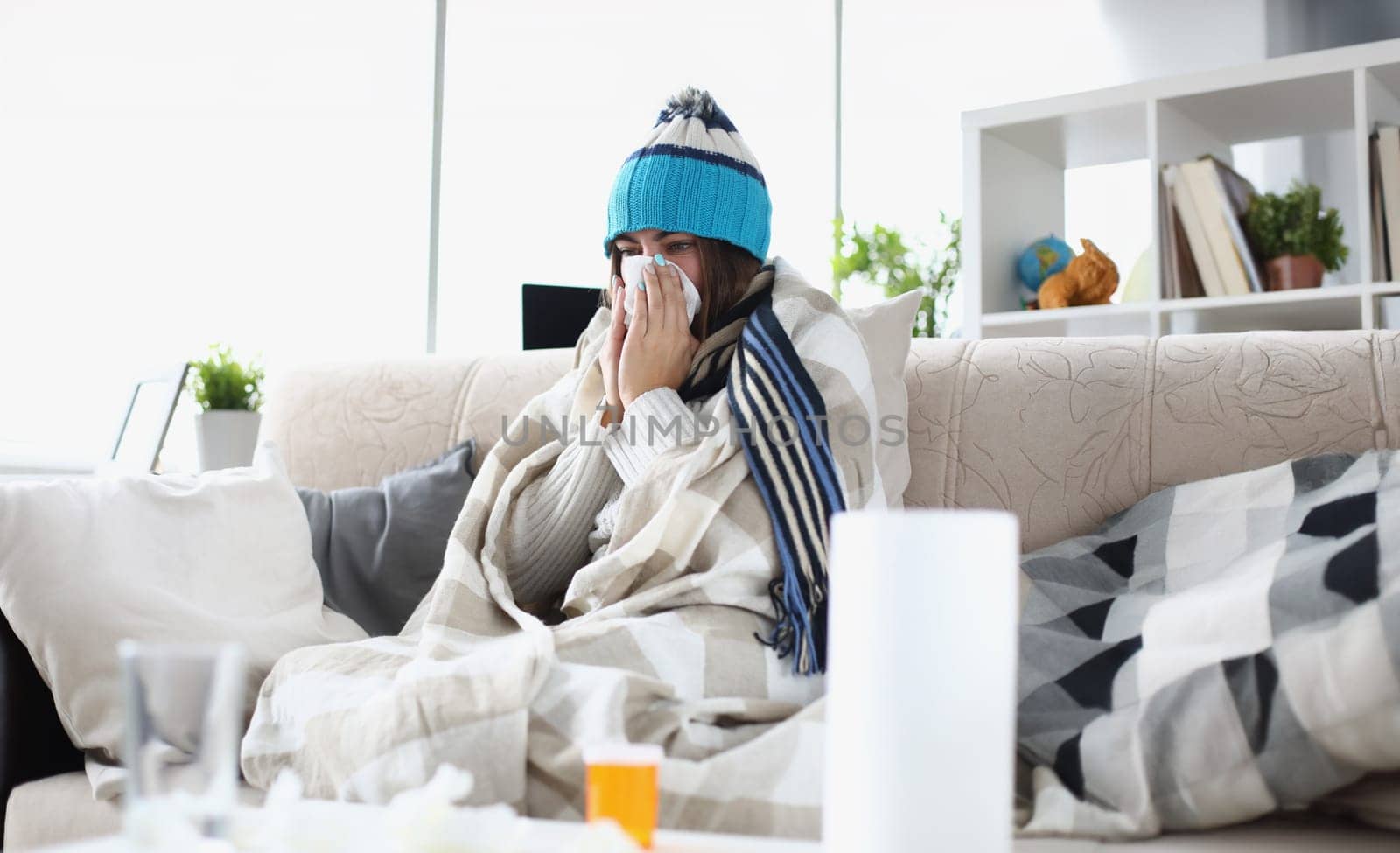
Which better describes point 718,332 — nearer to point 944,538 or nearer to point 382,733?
point 382,733

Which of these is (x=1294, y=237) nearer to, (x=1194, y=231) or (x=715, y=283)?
(x=1194, y=231)

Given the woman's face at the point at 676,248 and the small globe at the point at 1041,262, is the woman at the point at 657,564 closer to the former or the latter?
the woman's face at the point at 676,248

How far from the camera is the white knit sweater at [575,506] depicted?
1.61 m

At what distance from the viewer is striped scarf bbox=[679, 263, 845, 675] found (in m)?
1.32

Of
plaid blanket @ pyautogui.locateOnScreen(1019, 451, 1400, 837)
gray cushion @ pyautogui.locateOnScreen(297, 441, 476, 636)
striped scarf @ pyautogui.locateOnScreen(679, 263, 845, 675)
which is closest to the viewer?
plaid blanket @ pyautogui.locateOnScreen(1019, 451, 1400, 837)

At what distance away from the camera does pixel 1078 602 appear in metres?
1.36

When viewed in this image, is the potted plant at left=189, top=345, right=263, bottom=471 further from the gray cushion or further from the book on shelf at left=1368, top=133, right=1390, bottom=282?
the book on shelf at left=1368, top=133, right=1390, bottom=282

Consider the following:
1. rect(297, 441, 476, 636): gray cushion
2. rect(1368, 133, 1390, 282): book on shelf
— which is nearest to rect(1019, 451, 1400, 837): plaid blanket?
rect(297, 441, 476, 636): gray cushion

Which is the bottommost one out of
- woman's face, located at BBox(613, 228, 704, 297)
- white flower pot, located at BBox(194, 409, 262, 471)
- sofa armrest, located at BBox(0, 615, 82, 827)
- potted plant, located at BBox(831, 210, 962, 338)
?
sofa armrest, located at BBox(0, 615, 82, 827)

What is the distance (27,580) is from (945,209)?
365 cm

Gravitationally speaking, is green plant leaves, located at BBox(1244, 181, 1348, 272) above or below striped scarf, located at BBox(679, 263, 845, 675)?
above

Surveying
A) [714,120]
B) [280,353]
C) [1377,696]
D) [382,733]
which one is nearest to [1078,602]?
[1377,696]

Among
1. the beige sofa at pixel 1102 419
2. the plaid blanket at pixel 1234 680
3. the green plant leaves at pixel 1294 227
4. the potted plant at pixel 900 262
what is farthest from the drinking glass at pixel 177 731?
the potted plant at pixel 900 262

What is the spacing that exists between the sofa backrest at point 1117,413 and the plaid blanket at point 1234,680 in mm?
149
